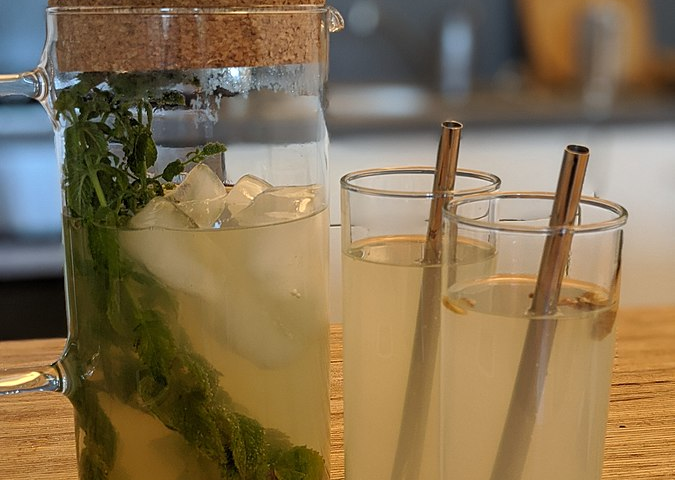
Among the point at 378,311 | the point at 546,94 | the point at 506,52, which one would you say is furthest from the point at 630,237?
the point at 378,311

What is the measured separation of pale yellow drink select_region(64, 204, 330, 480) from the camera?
0.54 meters

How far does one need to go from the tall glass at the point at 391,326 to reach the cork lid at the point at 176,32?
0.11m

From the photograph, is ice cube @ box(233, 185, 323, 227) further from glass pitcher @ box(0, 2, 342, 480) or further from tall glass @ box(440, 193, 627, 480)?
tall glass @ box(440, 193, 627, 480)

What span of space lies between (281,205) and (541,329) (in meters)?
0.17

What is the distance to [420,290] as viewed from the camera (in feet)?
1.86

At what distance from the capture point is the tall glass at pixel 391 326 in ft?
1.88

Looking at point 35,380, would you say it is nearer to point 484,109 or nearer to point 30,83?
point 30,83

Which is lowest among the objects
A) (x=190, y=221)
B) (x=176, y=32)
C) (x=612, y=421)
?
(x=612, y=421)

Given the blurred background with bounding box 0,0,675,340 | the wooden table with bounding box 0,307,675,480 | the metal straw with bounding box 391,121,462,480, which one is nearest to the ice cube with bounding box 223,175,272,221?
the metal straw with bounding box 391,121,462,480

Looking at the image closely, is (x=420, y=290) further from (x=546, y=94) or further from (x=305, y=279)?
(x=546, y=94)

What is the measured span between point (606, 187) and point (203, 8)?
1.85 metres

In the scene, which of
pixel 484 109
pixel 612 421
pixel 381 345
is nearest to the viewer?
pixel 381 345

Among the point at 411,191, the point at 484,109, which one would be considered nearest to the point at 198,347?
the point at 411,191

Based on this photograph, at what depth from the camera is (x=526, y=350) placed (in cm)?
48
